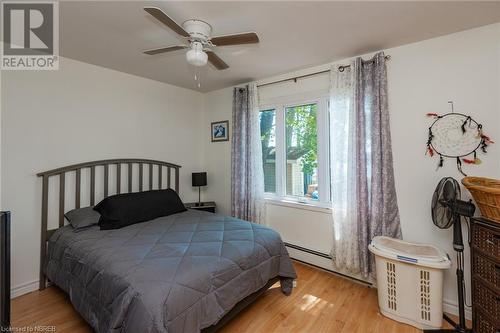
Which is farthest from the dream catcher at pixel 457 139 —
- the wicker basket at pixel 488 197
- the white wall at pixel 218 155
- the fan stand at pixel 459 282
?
the white wall at pixel 218 155

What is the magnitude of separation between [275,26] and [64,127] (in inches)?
98.4

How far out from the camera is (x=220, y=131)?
3.90 meters

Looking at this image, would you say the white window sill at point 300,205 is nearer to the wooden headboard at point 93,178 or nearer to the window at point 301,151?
the window at point 301,151

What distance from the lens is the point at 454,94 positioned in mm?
2074

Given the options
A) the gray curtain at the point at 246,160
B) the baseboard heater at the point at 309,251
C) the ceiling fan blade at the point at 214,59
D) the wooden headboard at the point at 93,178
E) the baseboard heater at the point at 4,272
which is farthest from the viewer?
the gray curtain at the point at 246,160

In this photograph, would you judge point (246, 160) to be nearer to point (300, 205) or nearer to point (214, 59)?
point (300, 205)

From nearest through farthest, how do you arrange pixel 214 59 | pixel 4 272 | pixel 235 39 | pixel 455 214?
pixel 4 272 < pixel 235 39 < pixel 455 214 < pixel 214 59

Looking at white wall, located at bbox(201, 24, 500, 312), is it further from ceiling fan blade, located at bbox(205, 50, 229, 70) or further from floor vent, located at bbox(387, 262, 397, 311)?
ceiling fan blade, located at bbox(205, 50, 229, 70)

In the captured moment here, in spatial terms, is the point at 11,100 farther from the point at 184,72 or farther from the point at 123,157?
the point at 184,72

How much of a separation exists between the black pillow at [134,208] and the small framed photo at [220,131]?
4.18 ft

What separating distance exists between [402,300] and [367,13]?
2.33 meters

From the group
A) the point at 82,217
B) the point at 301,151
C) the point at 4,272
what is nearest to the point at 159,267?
the point at 4,272

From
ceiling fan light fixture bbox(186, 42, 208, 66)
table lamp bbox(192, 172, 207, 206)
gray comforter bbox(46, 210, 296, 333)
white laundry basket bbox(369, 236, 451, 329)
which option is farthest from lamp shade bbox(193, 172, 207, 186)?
white laundry basket bbox(369, 236, 451, 329)

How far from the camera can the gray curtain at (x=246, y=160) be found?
131 inches
